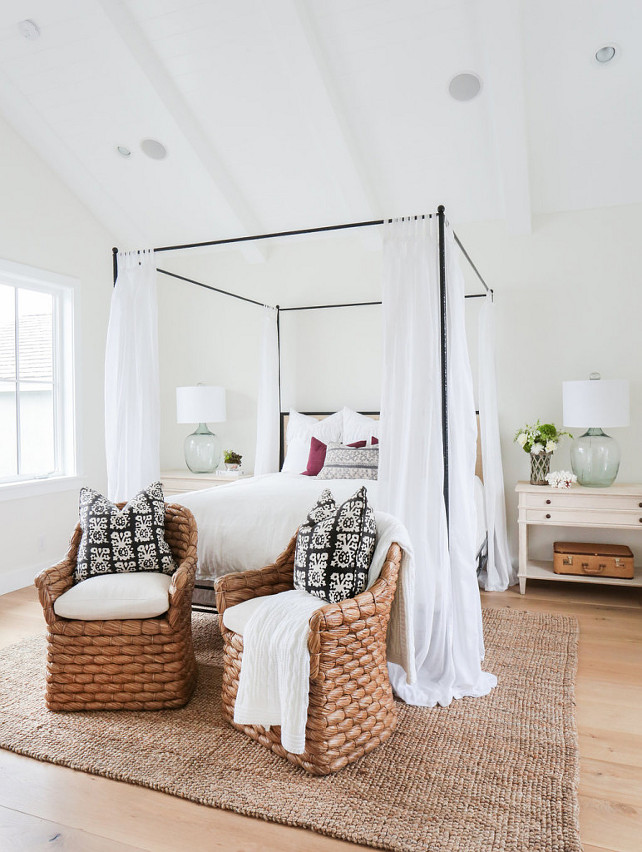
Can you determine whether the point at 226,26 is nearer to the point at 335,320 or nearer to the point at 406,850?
the point at 335,320

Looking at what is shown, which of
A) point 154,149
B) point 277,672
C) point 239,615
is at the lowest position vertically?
point 277,672

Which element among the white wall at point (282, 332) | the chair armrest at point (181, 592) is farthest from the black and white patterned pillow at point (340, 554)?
the white wall at point (282, 332)

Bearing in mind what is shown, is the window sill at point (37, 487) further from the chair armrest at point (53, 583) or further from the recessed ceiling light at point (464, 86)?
the recessed ceiling light at point (464, 86)

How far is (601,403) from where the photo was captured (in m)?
4.08

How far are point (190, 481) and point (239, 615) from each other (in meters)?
2.76

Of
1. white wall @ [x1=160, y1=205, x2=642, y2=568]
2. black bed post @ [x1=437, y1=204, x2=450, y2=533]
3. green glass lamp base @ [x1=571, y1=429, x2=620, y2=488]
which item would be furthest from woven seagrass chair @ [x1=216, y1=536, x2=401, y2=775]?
white wall @ [x1=160, y1=205, x2=642, y2=568]

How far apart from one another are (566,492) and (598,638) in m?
1.00

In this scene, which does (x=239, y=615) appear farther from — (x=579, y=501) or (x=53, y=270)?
(x=53, y=270)

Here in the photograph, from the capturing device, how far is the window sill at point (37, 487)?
445cm

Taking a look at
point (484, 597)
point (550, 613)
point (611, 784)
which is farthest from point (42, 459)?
point (611, 784)

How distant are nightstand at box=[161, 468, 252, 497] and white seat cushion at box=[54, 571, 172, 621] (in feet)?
7.70

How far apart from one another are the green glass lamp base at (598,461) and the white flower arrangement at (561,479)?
3.4 inches

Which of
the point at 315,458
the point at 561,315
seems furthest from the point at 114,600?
the point at 561,315

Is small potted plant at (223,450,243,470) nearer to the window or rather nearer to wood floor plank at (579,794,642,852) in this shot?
the window
